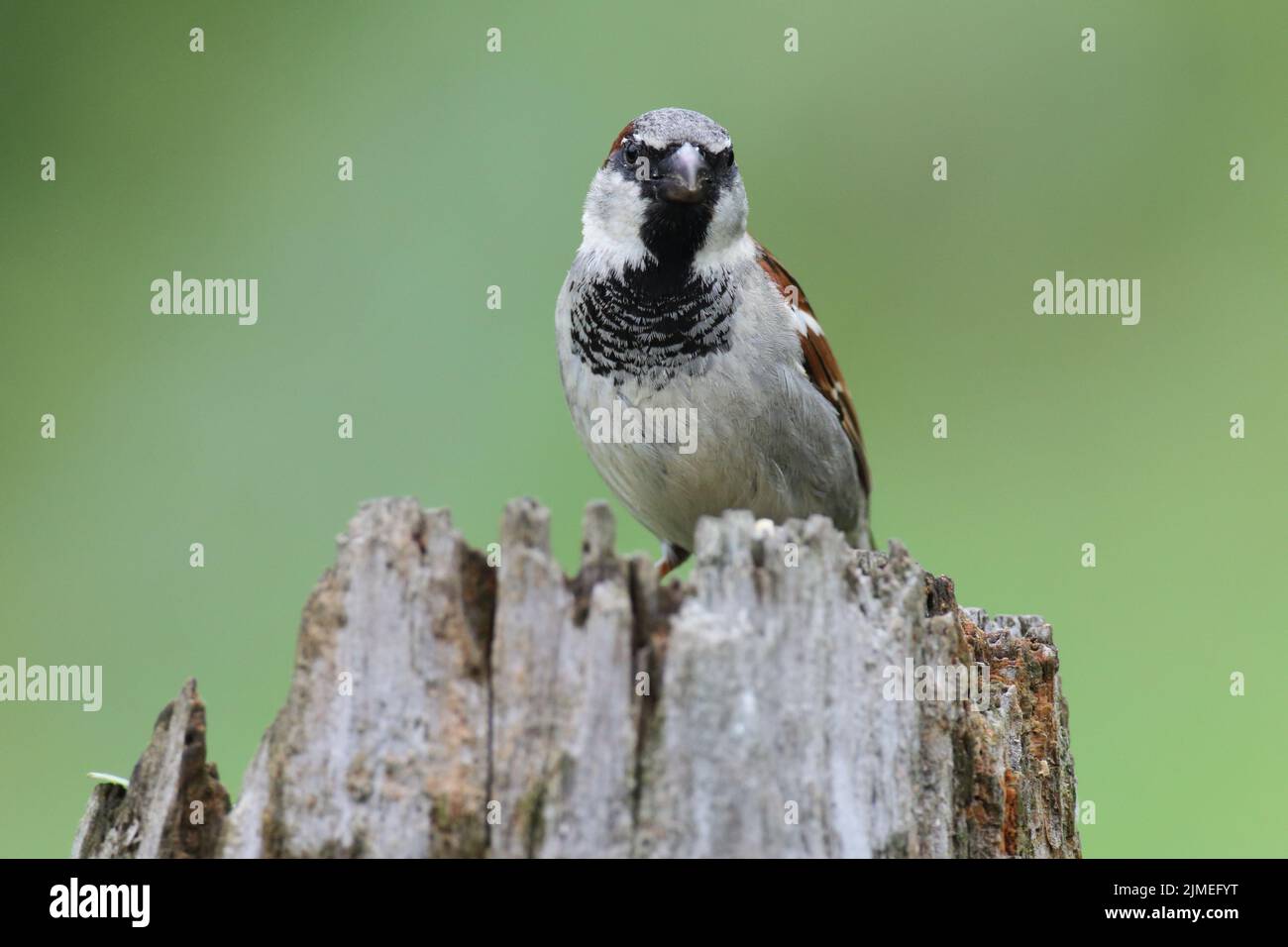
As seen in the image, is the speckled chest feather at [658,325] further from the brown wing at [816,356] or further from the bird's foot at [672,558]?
the bird's foot at [672,558]

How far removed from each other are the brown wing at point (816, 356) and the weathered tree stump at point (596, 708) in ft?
7.27

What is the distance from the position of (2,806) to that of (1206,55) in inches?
298

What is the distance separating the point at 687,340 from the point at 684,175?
51 centimetres

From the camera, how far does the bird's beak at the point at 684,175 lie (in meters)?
4.56

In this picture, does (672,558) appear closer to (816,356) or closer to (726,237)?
(816,356)

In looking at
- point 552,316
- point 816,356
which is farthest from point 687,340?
point 552,316

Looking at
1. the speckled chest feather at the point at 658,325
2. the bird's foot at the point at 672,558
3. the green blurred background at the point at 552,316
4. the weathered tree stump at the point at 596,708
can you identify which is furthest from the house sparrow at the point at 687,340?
the weathered tree stump at the point at 596,708

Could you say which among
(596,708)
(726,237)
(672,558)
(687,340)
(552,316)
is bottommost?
(596,708)

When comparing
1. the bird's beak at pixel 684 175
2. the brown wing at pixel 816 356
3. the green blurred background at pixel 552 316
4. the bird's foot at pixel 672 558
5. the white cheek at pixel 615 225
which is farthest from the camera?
the green blurred background at pixel 552 316

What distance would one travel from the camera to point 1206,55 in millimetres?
8766

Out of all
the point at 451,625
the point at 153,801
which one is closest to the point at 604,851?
the point at 451,625

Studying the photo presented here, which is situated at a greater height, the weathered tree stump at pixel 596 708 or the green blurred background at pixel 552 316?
the green blurred background at pixel 552 316

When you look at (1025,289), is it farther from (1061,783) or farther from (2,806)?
(2,806)

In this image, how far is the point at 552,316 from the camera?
7055 millimetres
